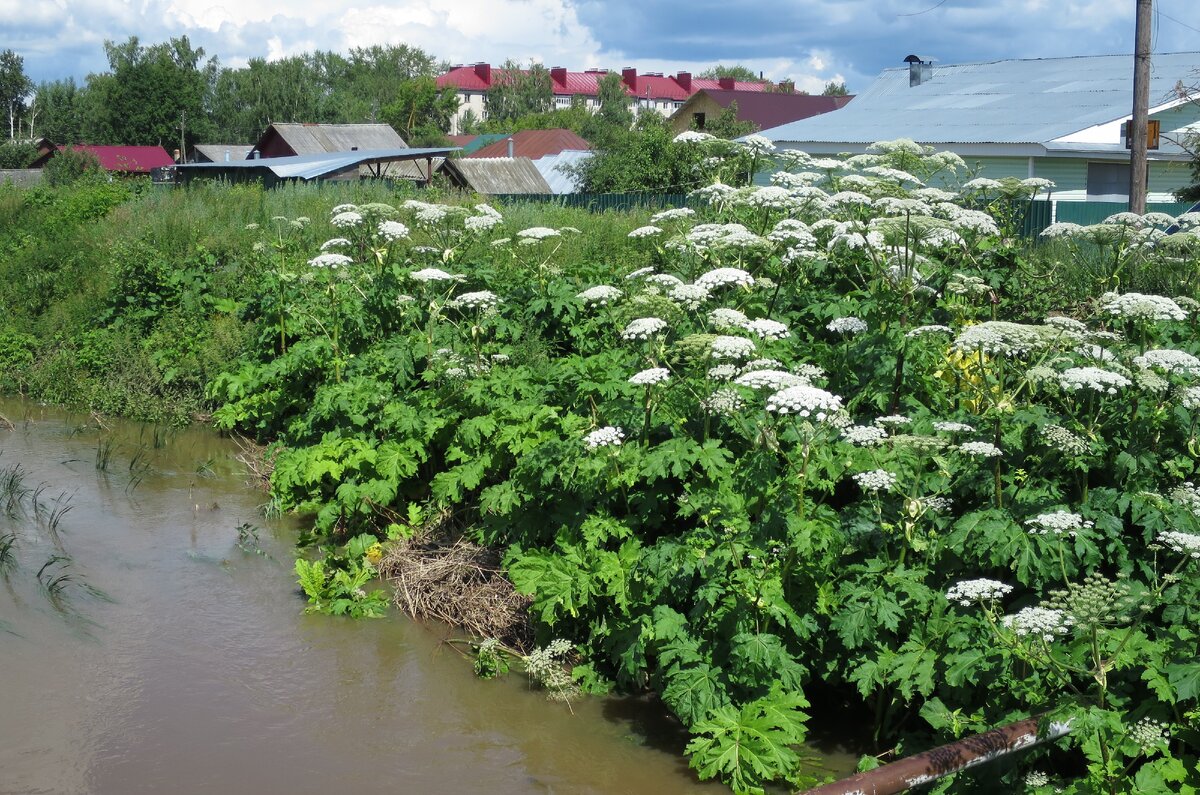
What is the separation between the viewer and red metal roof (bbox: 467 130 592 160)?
61875 millimetres

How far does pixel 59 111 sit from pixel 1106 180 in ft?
289

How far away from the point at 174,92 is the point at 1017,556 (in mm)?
90213

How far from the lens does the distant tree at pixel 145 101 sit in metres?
83.4

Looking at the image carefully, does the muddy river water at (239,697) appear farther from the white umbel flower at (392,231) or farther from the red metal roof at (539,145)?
the red metal roof at (539,145)

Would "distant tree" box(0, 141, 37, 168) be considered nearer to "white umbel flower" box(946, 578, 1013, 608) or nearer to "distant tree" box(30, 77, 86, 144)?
"distant tree" box(30, 77, 86, 144)

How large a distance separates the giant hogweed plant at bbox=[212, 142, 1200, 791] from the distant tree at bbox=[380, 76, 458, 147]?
287 feet

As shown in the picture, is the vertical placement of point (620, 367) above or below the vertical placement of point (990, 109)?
below

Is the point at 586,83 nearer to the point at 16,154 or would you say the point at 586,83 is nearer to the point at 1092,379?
the point at 16,154

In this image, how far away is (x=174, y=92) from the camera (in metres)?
84.4

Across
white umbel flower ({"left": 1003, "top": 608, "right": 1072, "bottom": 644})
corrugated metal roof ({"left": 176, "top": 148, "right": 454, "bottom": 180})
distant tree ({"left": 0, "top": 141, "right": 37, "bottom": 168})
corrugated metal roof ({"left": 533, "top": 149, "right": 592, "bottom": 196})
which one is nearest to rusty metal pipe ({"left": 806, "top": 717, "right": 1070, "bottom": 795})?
white umbel flower ({"left": 1003, "top": 608, "right": 1072, "bottom": 644})

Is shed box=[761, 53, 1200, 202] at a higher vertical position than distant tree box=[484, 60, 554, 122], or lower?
lower

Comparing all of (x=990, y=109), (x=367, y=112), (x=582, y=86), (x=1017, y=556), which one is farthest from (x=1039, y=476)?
(x=582, y=86)

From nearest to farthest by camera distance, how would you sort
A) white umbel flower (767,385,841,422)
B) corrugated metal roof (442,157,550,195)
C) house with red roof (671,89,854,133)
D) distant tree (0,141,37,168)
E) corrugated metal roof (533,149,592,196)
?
white umbel flower (767,385,841,422)
corrugated metal roof (442,157,550,195)
corrugated metal roof (533,149,592,196)
house with red roof (671,89,854,133)
distant tree (0,141,37,168)

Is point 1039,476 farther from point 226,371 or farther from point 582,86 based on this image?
point 582,86
